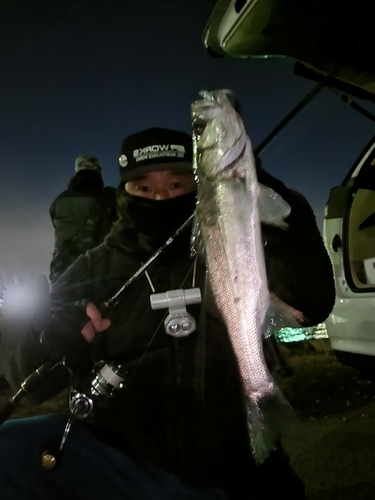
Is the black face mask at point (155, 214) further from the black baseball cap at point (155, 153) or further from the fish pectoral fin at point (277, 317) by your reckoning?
the fish pectoral fin at point (277, 317)

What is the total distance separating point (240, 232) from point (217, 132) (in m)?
0.43

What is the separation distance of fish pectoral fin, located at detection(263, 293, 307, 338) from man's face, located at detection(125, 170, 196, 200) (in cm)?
91

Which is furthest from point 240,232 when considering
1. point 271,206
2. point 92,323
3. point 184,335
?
point 92,323

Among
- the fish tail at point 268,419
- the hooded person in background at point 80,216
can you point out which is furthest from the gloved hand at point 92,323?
the hooded person in background at point 80,216

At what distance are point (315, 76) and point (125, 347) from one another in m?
2.24

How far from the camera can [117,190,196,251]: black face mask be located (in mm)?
2531

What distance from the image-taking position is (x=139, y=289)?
2598mm

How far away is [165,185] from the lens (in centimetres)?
259

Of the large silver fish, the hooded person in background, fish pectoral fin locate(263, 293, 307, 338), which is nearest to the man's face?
the large silver fish

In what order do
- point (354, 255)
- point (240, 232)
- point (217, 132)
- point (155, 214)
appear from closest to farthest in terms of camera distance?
point (217, 132) → point (240, 232) → point (155, 214) → point (354, 255)

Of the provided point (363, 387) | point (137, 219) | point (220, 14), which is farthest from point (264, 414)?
point (363, 387)

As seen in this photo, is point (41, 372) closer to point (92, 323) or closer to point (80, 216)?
point (92, 323)

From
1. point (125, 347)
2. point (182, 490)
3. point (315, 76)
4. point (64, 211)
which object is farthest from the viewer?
point (64, 211)

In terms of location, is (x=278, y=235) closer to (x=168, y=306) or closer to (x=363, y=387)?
(x=168, y=306)
